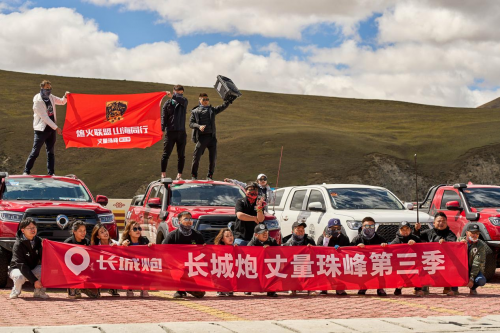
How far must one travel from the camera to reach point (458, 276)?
13.2 metres

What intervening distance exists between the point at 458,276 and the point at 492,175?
2390 inches

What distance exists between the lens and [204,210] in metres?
14.4

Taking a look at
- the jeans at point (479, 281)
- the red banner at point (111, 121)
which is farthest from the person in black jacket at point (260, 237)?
the red banner at point (111, 121)

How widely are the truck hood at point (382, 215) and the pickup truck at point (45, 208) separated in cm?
481

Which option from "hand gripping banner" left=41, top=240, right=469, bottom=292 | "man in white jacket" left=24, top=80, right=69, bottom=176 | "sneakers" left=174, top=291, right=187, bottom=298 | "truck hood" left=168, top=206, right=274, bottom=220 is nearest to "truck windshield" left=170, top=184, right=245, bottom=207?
"truck hood" left=168, top=206, right=274, bottom=220

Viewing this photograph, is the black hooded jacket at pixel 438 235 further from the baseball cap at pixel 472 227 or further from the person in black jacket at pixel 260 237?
the person in black jacket at pixel 260 237

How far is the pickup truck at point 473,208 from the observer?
15680 mm

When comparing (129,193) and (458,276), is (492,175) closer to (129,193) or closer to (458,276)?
(129,193)

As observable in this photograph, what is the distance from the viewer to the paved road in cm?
993

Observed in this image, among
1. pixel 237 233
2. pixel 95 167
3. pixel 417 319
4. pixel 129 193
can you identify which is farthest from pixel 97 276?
pixel 95 167

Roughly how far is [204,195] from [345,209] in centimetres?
310

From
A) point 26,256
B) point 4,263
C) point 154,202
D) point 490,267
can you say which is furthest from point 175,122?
point 490,267

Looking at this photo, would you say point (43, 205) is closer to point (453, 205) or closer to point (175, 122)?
point (175, 122)

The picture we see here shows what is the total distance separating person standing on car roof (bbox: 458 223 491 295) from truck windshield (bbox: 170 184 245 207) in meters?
4.73
